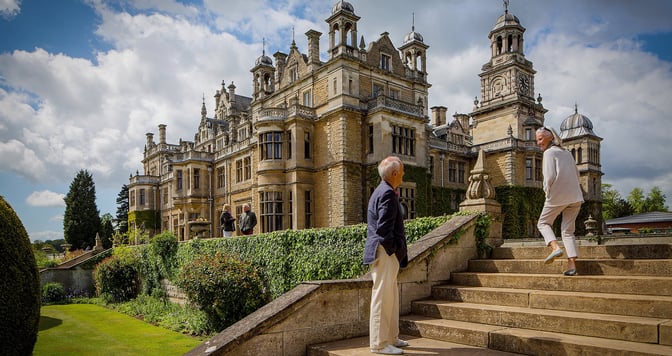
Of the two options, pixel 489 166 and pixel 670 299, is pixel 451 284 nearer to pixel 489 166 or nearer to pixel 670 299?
pixel 670 299

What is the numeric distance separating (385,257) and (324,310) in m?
1.25

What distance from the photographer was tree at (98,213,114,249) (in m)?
55.4

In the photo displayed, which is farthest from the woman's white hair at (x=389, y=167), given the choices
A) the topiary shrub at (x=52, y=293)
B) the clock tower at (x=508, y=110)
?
the clock tower at (x=508, y=110)

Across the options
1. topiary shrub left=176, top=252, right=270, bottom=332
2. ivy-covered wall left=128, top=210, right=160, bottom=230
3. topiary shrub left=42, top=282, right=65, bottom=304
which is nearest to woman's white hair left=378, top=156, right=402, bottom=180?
topiary shrub left=176, top=252, right=270, bottom=332

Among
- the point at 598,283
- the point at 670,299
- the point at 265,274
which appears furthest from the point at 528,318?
the point at 265,274

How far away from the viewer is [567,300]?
17.3 feet

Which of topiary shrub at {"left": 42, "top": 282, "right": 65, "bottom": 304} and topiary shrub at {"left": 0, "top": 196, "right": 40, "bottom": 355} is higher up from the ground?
topiary shrub at {"left": 0, "top": 196, "right": 40, "bottom": 355}

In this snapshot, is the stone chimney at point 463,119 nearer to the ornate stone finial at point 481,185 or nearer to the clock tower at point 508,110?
the clock tower at point 508,110

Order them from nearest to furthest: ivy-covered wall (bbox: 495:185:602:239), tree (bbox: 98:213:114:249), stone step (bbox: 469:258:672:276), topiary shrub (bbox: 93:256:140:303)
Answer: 1. stone step (bbox: 469:258:672:276)
2. topiary shrub (bbox: 93:256:140:303)
3. ivy-covered wall (bbox: 495:185:602:239)
4. tree (bbox: 98:213:114:249)

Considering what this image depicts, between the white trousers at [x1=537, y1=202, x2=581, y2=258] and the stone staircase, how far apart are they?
35 centimetres

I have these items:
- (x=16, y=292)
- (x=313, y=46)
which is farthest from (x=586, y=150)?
(x=16, y=292)

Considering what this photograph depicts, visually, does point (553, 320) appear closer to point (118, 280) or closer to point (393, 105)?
point (393, 105)

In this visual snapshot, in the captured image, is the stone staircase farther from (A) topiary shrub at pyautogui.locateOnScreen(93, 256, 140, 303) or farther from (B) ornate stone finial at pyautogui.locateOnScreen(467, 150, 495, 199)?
(A) topiary shrub at pyautogui.locateOnScreen(93, 256, 140, 303)

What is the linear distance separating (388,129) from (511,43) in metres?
19.5
